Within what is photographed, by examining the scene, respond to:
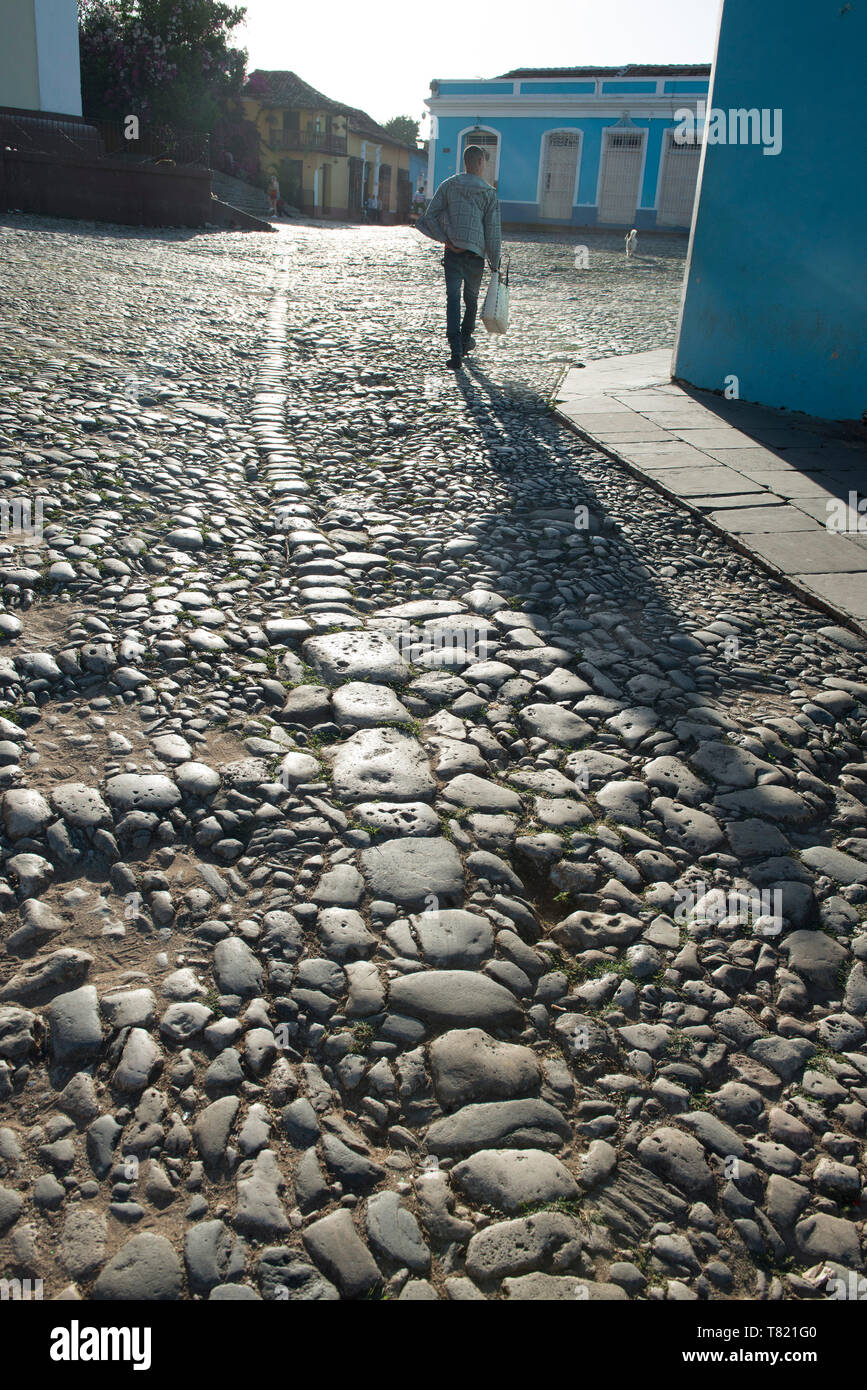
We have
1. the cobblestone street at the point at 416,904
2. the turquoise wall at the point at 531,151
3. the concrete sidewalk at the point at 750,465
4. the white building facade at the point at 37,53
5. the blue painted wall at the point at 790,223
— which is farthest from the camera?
the turquoise wall at the point at 531,151

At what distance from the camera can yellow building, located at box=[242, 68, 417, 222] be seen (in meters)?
39.2

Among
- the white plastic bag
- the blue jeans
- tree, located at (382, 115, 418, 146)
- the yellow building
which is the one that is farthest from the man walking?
tree, located at (382, 115, 418, 146)

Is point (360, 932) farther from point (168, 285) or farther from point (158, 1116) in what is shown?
point (168, 285)

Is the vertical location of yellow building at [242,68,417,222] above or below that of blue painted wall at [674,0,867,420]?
above

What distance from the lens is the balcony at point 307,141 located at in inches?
1577

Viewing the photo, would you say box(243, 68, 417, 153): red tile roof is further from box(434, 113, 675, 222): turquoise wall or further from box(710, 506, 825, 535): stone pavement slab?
box(710, 506, 825, 535): stone pavement slab

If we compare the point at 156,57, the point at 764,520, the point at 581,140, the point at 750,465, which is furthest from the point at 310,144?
the point at 764,520

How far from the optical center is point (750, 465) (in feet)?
18.3

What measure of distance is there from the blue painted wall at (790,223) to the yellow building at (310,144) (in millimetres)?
36252

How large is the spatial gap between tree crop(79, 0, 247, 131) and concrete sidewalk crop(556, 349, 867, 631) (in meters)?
21.9

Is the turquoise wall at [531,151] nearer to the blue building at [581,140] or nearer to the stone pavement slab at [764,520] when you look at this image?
the blue building at [581,140]

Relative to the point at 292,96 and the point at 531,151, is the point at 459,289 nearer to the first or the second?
the point at 531,151

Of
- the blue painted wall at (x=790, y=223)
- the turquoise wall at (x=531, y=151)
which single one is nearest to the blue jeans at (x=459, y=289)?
the blue painted wall at (x=790, y=223)

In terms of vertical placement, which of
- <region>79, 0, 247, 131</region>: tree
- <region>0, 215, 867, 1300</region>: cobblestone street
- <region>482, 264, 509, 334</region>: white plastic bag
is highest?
<region>79, 0, 247, 131</region>: tree
